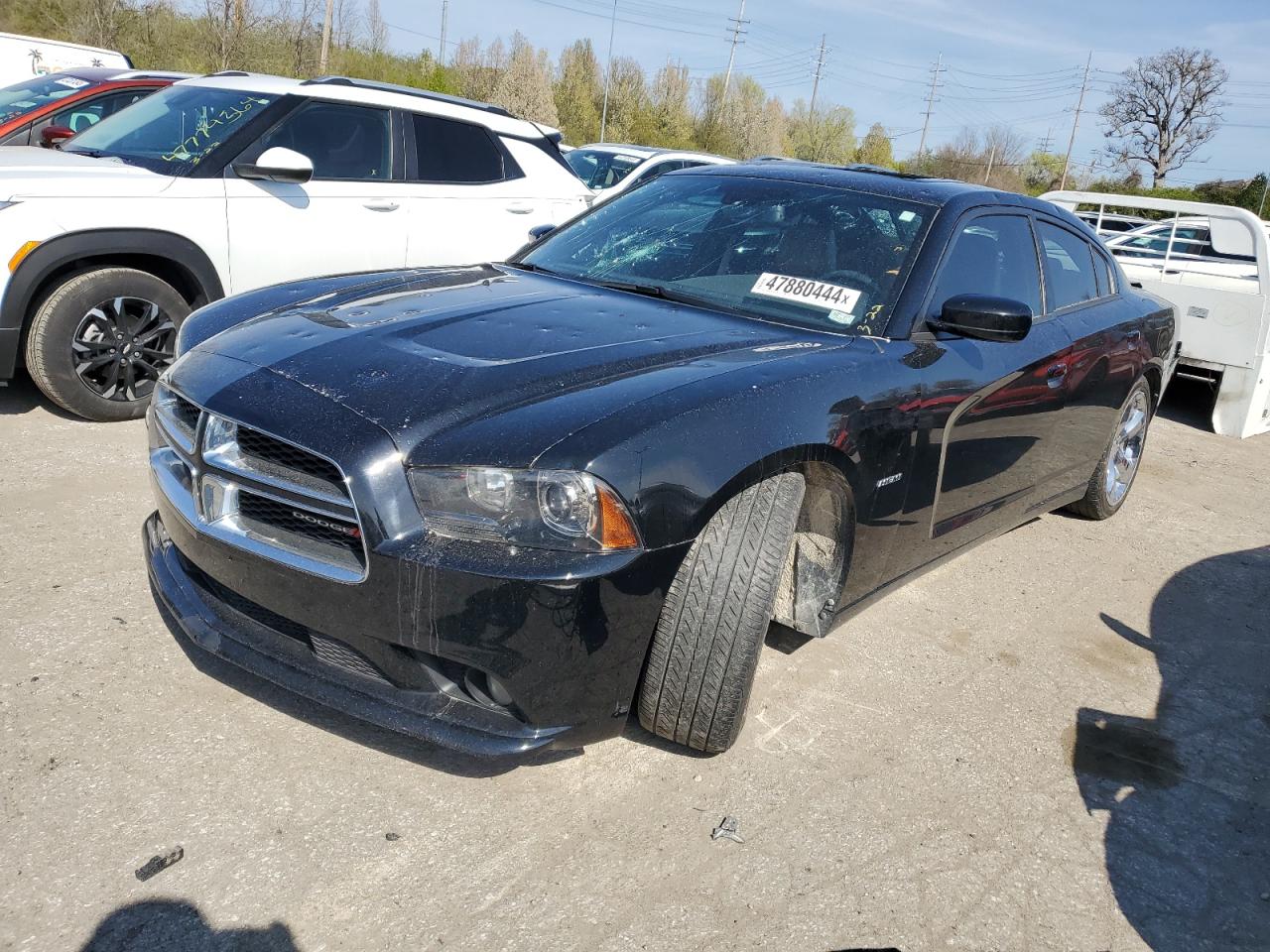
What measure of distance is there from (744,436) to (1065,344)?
2182 millimetres

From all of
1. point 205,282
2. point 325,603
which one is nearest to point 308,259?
point 205,282

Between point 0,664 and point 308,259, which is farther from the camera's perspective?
point 308,259

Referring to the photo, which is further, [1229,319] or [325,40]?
[325,40]

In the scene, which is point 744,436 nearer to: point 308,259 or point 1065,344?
point 1065,344

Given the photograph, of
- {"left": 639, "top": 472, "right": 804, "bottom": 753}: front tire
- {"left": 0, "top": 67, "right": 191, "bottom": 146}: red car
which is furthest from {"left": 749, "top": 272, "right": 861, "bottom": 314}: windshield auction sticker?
{"left": 0, "top": 67, "right": 191, "bottom": 146}: red car

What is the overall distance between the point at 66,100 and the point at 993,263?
7.58 metres

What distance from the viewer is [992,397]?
3596 millimetres

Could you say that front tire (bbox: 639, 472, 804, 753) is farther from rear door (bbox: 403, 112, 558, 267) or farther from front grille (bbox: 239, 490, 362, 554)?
rear door (bbox: 403, 112, 558, 267)

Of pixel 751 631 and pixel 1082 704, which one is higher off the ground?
pixel 751 631

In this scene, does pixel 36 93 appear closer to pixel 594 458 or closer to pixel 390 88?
pixel 390 88

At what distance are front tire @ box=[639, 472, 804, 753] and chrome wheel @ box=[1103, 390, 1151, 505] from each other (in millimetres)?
3220

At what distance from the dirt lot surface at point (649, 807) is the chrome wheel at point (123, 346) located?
1.28 m

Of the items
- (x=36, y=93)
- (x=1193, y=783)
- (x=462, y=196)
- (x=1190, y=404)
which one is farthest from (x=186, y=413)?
(x=1190, y=404)

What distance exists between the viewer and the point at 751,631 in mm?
2645
